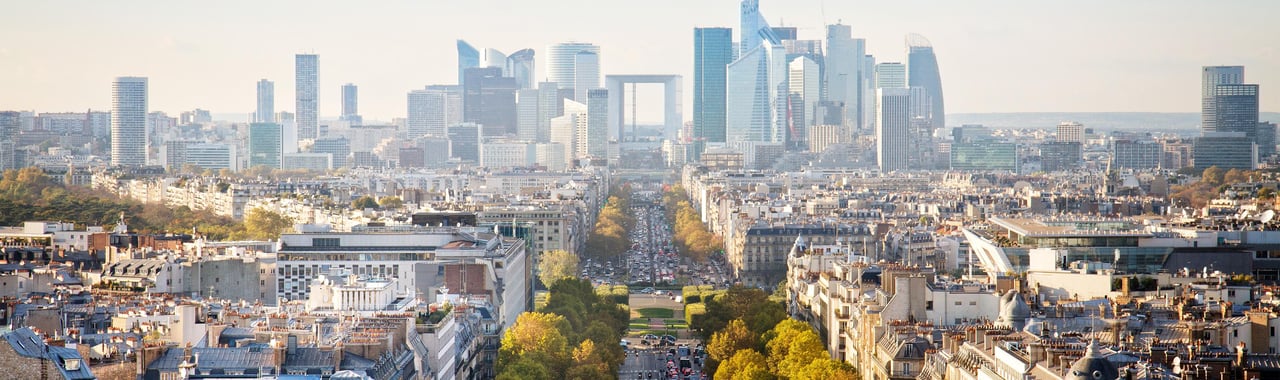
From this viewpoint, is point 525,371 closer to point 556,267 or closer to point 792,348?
point 792,348

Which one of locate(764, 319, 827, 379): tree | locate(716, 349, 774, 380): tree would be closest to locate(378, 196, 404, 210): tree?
locate(764, 319, 827, 379): tree

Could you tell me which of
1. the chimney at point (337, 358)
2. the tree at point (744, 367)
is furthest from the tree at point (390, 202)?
the chimney at point (337, 358)

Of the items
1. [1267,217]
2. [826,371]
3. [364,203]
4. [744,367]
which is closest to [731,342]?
[744,367]

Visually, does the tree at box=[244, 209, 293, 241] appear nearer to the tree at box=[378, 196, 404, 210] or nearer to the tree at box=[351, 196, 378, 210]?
the tree at box=[351, 196, 378, 210]

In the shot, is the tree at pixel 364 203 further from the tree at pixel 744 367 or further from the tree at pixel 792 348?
the tree at pixel 744 367

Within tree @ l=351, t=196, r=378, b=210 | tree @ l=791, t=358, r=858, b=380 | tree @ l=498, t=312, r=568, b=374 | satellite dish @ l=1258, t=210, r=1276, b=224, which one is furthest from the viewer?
tree @ l=351, t=196, r=378, b=210

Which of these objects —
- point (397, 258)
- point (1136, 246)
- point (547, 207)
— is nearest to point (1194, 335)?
point (1136, 246)
